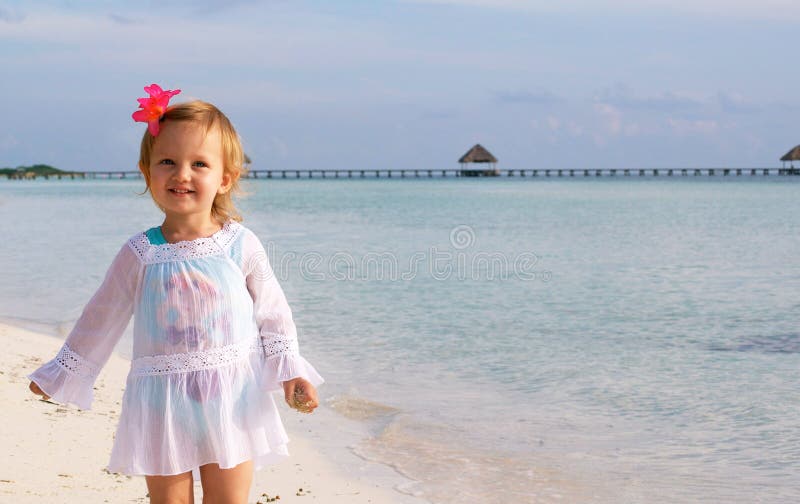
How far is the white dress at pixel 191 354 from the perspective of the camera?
2514mm

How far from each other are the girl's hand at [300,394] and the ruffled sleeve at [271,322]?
0.02 meters

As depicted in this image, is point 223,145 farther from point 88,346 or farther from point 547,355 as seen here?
point 547,355

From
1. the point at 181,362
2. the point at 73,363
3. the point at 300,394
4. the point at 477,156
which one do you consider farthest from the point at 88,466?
the point at 477,156

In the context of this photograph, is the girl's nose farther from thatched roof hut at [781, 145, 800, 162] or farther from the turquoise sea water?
thatched roof hut at [781, 145, 800, 162]

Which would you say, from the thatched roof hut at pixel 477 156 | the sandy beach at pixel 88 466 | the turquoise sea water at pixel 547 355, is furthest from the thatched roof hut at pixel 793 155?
the sandy beach at pixel 88 466

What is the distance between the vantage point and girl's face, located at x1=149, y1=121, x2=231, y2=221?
8.29 feet

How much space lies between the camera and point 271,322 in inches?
105

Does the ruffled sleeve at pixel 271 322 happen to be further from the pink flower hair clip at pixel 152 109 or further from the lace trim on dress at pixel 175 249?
the pink flower hair clip at pixel 152 109

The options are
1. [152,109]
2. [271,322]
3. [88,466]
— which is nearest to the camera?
[152,109]

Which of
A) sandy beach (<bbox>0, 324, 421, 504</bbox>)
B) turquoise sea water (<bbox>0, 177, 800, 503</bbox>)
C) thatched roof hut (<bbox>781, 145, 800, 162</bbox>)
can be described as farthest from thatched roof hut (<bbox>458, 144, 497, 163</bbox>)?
sandy beach (<bbox>0, 324, 421, 504</bbox>)

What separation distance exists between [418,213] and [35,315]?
84.7 feet

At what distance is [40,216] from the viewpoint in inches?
1213

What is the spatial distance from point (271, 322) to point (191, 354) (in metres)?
0.24

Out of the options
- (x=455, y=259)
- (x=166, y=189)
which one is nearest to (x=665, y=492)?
(x=166, y=189)
